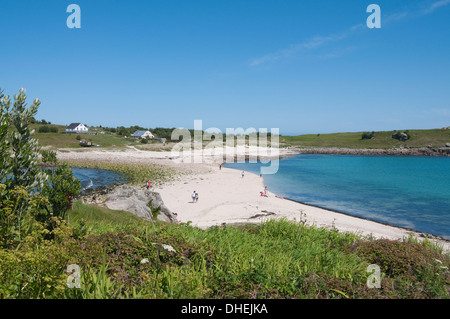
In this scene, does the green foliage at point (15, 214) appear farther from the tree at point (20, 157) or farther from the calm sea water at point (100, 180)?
the calm sea water at point (100, 180)

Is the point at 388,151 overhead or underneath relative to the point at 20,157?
underneath

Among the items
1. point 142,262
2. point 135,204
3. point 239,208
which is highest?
point 142,262

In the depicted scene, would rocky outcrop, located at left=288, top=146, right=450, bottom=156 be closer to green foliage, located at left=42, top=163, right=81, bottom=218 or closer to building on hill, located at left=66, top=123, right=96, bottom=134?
building on hill, located at left=66, top=123, right=96, bottom=134

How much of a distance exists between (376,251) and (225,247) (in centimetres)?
466

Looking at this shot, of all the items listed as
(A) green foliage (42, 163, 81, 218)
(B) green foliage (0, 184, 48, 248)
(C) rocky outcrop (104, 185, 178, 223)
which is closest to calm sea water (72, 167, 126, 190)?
(C) rocky outcrop (104, 185, 178, 223)

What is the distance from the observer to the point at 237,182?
4209cm

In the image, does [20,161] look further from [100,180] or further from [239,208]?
[100,180]

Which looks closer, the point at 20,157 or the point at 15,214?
→ the point at 15,214

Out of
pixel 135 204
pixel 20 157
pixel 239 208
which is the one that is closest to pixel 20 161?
pixel 20 157

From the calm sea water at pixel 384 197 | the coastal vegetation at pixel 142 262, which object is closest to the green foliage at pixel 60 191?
the coastal vegetation at pixel 142 262

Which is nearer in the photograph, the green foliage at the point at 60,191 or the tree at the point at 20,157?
the tree at the point at 20,157

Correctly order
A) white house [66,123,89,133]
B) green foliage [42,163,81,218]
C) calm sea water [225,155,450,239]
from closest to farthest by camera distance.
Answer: green foliage [42,163,81,218] → calm sea water [225,155,450,239] → white house [66,123,89,133]

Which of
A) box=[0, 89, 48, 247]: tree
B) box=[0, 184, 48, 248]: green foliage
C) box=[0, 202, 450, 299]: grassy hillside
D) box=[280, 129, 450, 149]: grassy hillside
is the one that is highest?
box=[280, 129, 450, 149]: grassy hillside
